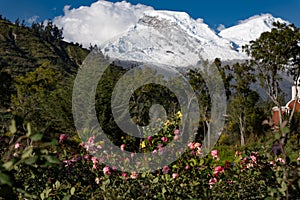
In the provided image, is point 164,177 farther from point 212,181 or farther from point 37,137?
point 37,137

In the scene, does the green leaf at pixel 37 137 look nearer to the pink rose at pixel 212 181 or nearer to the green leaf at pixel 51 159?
the green leaf at pixel 51 159

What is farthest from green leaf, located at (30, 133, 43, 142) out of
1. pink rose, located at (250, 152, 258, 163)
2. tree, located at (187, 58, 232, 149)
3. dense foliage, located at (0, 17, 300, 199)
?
tree, located at (187, 58, 232, 149)

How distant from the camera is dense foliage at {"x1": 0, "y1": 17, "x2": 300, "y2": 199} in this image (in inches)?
51.6

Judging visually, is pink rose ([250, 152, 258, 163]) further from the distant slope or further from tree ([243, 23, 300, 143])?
the distant slope

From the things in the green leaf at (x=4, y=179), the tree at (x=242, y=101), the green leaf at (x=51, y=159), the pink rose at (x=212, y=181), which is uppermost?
the tree at (x=242, y=101)

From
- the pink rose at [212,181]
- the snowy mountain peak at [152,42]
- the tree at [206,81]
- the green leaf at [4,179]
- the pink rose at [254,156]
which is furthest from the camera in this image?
the tree at [206,81]

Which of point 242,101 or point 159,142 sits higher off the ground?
point 242,101

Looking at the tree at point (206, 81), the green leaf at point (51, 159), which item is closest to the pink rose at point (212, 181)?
the green leaf at point (51, 159)

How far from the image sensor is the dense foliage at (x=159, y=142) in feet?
4.30

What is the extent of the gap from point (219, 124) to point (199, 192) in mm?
25216

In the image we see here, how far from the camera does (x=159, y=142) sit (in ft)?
12.9

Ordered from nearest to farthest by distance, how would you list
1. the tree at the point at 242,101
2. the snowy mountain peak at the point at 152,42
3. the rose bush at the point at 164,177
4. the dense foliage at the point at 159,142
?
1. the dense foliage at the point at 159,142
2. the rose bush at the point at 164,177
3. the snowy mountain peak at the point at 152,42
4. the tree at the point at 242,101

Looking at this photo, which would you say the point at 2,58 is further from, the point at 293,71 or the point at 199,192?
the point at 199,192

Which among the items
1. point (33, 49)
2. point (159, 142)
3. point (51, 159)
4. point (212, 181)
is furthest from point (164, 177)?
point (33, 49)
